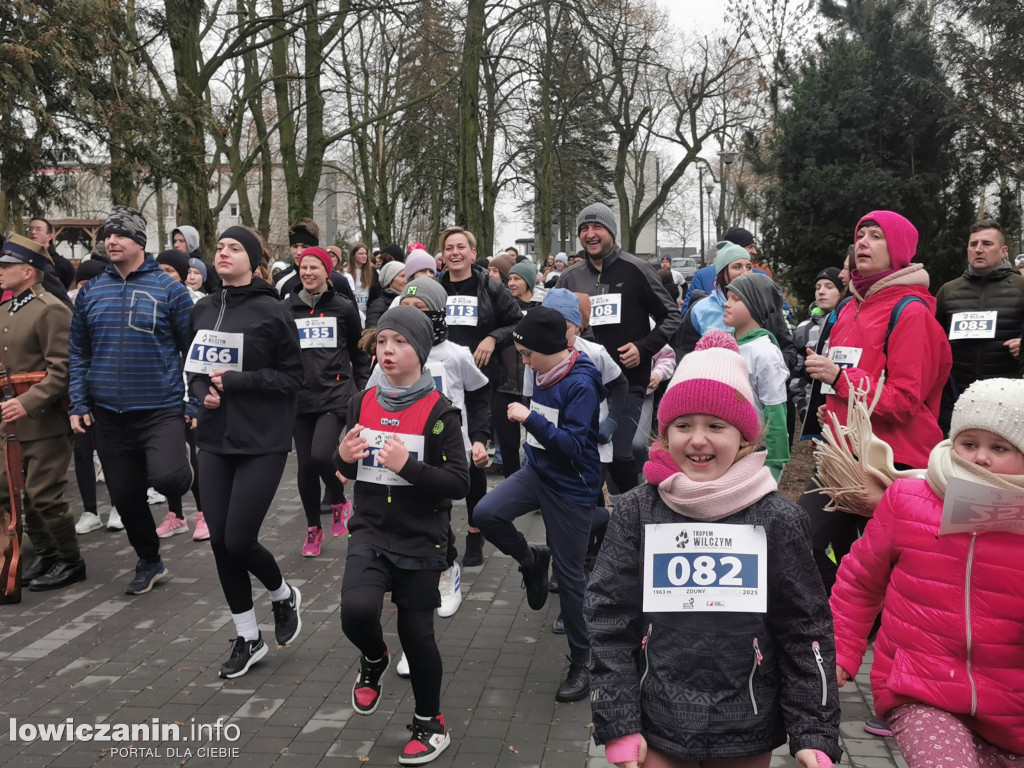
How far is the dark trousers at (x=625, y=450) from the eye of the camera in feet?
21.4

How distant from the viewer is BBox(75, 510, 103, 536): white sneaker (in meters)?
8.16

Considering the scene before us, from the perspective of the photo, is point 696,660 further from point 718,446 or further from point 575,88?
point 575,88

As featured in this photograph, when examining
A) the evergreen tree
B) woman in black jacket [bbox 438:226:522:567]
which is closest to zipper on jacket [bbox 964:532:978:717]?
woman in black jacket [bbox 438:226:522:567]

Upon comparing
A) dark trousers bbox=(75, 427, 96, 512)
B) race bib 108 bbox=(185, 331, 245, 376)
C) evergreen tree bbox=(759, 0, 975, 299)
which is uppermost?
evergreen tree bbox=(759, 0, 975, 299)

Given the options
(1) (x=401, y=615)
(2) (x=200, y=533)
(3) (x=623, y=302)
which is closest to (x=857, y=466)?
(1) (x=401, y=615)

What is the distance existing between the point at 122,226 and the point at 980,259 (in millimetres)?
6059

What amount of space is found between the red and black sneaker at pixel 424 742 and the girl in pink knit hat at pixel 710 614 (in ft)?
5.46

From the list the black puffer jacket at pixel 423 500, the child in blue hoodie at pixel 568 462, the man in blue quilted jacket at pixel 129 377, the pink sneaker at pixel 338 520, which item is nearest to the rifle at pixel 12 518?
the man in blue quilted jacket at pixel 129 377

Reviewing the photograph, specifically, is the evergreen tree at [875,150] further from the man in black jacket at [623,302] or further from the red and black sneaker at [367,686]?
the red and black sneaker at [367,686]

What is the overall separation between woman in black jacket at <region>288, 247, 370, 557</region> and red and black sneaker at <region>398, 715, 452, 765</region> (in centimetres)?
330

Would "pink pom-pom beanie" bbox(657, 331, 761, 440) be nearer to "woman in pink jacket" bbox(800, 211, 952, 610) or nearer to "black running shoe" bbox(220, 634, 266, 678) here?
"woman in pink jacket" bbox(800, 211, 952, 610)

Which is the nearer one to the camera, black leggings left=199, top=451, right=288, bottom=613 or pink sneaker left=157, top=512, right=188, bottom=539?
black leggings left=199, top=451, right=288, bottom=613

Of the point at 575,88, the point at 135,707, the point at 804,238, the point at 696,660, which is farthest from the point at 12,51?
the point at 575,88

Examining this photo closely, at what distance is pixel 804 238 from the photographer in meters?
16.0
